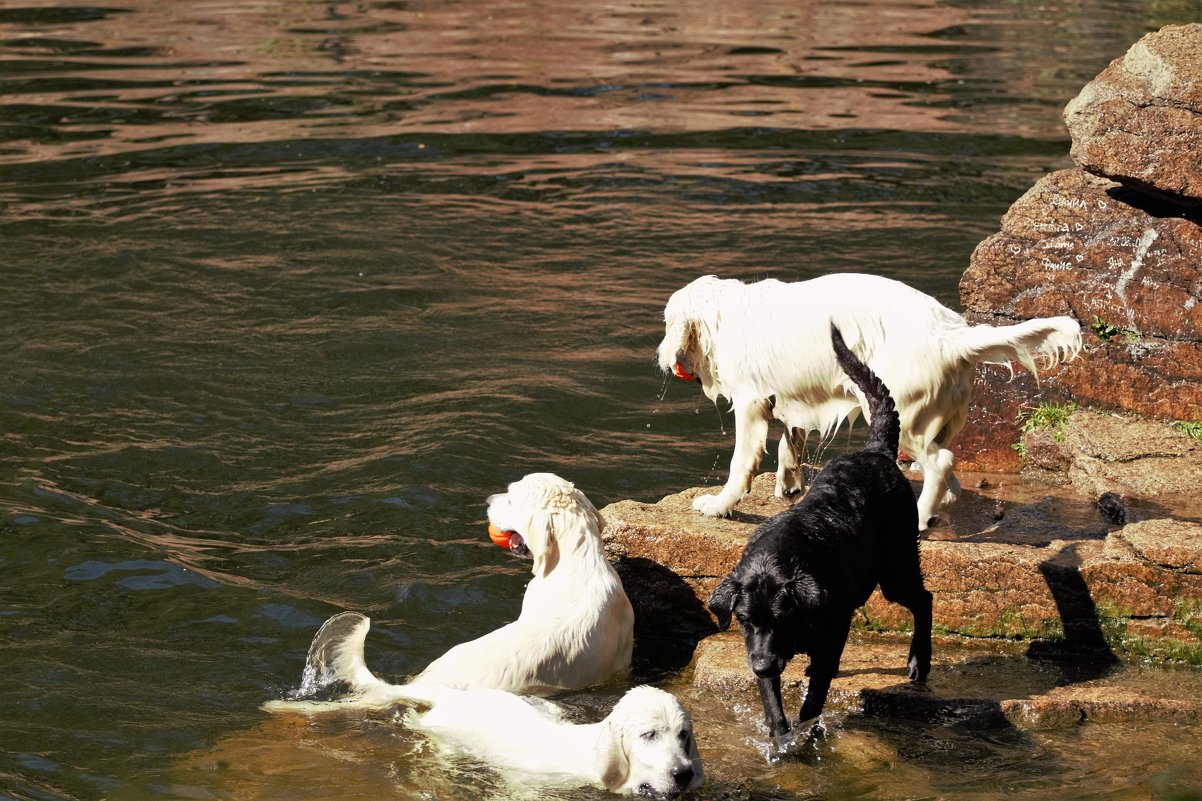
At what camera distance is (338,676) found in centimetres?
677

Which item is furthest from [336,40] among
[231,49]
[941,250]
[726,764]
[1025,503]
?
[726,764]

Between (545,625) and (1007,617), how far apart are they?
2221 millimetres

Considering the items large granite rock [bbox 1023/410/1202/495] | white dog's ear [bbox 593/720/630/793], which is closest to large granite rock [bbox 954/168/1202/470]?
large granite rock [bbox 1023/410/1202/495]

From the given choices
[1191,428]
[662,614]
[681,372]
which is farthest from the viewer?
[1191,428]

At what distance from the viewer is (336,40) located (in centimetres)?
2573

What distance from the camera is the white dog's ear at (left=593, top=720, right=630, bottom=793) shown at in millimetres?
5227

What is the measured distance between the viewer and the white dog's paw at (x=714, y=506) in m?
7.36

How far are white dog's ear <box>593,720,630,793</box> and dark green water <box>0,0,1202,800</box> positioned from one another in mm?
498

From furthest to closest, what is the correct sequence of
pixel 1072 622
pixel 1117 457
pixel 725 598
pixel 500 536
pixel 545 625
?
pixel 1117 457 → pixel 500 536 → pixel 1072 622 → pixel 545 625 → pixel 725 598

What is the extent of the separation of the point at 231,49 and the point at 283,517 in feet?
57.6

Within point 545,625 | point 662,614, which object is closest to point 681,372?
point 662,614

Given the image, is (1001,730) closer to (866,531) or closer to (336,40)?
(866,531)

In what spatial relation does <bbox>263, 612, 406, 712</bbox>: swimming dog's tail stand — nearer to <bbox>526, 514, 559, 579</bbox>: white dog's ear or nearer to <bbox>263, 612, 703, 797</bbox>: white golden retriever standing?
<bbox>263, 612, 703, 797</bbox>: white golden retriever standing

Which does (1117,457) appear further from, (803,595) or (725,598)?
(725,598)
